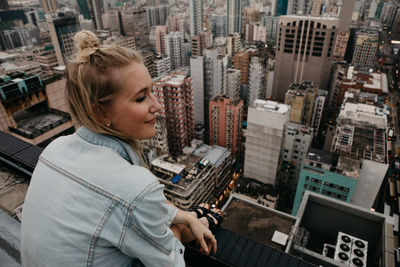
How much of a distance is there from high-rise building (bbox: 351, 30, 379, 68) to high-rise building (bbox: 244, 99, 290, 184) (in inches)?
1197

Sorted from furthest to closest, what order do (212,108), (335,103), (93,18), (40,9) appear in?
(40,9)
(93,18)
(335,103)
(212,108)

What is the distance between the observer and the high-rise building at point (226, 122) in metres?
19.9

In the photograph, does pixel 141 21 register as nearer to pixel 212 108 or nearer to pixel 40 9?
pixel 40 9

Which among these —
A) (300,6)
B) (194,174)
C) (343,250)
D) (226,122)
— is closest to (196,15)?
(300,6)

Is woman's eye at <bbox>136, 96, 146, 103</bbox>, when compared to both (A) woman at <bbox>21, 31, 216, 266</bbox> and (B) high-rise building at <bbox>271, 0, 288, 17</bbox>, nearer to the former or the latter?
(A) woman at <bbox>21, 31, 216, 266</bbox>

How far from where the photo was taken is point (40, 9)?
5688 centimetres

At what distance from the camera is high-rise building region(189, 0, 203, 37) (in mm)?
50969

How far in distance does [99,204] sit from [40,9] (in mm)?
71600

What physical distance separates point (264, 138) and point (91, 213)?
16270mm

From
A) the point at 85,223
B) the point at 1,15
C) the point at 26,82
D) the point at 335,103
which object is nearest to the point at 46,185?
the point at 85,223

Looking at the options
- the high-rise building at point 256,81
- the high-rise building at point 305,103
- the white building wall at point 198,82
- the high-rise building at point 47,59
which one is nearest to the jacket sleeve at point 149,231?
the high-rise building at point 305,103

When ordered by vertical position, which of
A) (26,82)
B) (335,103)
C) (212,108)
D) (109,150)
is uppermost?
(109,150)

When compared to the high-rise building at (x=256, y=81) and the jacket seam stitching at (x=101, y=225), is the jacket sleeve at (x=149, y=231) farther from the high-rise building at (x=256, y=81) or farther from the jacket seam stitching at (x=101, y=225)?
the high-rise building at (x=256, y=81)

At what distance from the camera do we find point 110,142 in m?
1.19
